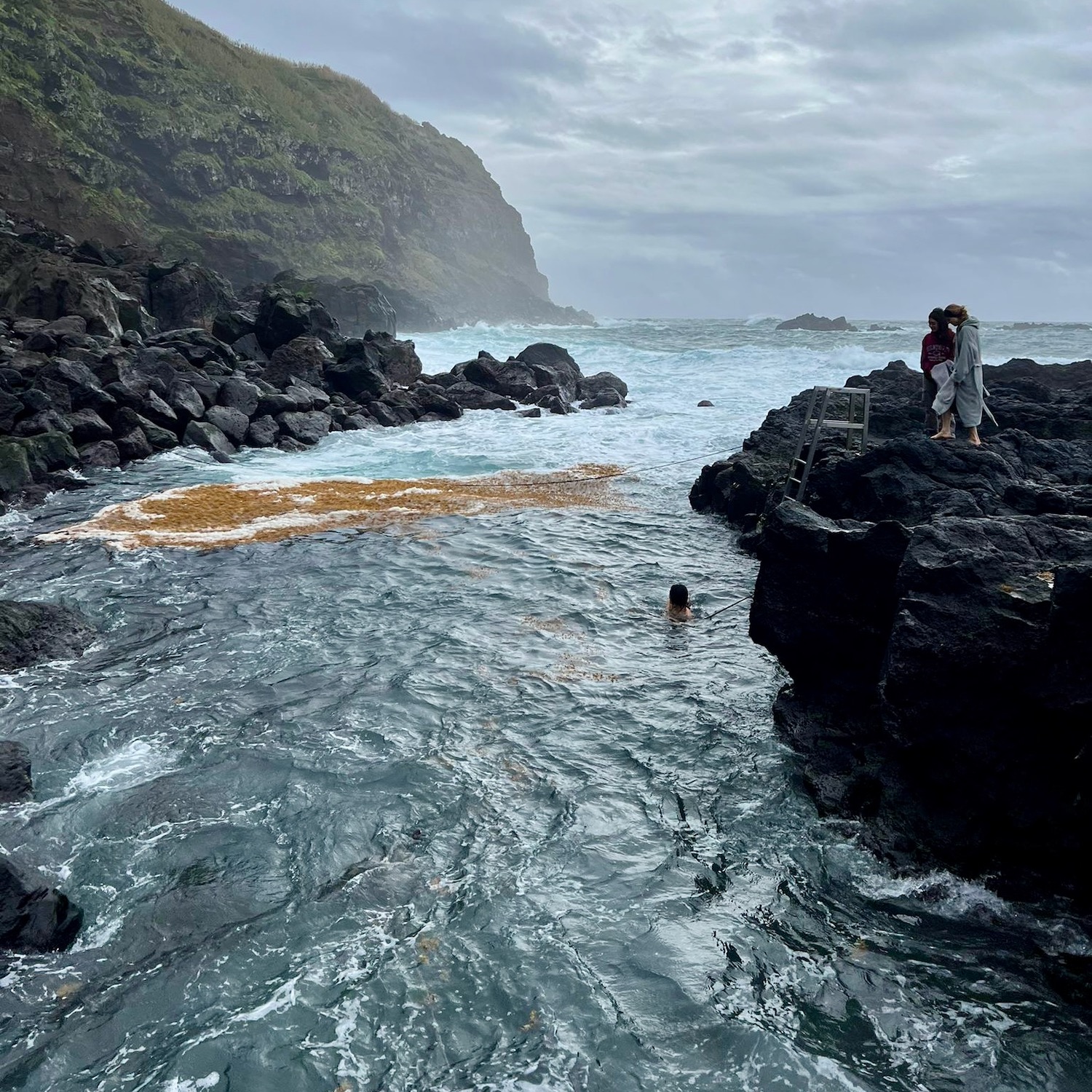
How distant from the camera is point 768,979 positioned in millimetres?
4148

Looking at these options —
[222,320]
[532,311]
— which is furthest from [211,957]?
[532,311]

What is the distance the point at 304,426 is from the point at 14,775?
14.6 metres

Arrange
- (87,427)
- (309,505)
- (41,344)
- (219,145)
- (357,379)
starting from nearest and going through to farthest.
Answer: (309,505) → (87,427) → (41,344) → (357,379) → (219,145)

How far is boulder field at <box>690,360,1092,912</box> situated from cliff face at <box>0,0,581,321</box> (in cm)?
3996

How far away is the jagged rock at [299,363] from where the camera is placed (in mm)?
22562

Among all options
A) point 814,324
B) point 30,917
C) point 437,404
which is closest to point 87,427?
point 437,404

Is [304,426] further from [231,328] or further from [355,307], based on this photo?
[355,307]

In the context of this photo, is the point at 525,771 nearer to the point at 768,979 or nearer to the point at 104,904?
the point at 768,979

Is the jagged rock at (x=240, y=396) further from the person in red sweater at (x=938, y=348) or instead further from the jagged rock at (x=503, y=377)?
the person in red sweater at (x=938, y=348)

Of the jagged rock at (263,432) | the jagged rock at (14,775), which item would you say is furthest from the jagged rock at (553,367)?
the jagged rock at (14,775)

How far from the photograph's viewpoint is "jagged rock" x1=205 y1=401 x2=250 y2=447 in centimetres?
1783

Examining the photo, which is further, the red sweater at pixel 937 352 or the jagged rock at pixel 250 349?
the jagged rock at pixel 250 349

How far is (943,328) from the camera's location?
9.54 metres

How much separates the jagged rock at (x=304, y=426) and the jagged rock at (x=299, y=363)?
2.92 m
